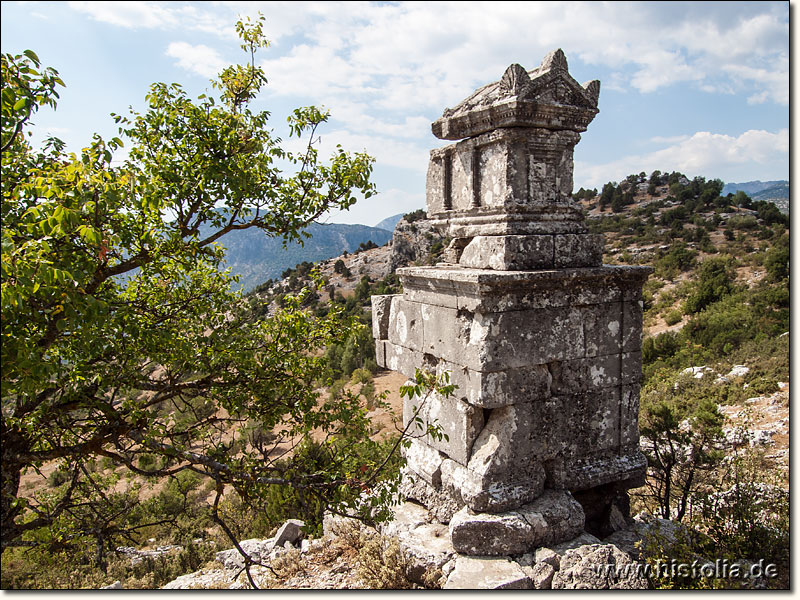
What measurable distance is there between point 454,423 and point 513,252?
1.44 meters

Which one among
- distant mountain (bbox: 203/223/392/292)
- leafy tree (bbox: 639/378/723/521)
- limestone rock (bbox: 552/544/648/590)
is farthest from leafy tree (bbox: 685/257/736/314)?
distant mountain (bbox: 203/223/392/292)

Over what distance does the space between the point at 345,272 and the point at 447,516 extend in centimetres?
3069

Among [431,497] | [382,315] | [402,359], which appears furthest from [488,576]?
[382,315]

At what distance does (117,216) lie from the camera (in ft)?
10.7

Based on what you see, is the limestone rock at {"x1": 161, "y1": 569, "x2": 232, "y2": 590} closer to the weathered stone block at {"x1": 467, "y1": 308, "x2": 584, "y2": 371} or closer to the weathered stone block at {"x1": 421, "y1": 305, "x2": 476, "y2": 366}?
the weathered stone block at {"x1": 421, "y1": 305, "x2": 476, "y2": 366}

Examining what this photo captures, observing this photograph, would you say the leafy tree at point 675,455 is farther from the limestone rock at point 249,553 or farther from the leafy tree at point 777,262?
the leafy tree at point 777,262

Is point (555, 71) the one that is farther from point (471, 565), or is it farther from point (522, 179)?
point (471, 565)

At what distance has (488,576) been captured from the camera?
11.5ft

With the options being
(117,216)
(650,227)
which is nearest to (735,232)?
(650,227)

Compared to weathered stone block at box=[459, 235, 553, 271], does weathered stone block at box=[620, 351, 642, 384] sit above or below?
below

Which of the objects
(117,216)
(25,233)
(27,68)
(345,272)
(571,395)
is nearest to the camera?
(27,68)

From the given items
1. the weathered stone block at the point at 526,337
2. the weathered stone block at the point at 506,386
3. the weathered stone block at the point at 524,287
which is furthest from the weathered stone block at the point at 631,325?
the weathered stone block at the point at 506,386

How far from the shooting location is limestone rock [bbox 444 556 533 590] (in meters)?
3.45

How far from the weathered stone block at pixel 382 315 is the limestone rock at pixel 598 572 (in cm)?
249
